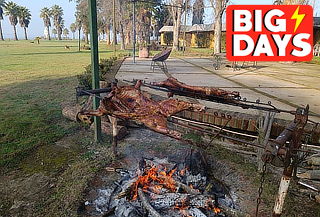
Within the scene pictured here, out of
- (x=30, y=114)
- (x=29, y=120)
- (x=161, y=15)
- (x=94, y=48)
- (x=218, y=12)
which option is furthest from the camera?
(x=161, y=15)

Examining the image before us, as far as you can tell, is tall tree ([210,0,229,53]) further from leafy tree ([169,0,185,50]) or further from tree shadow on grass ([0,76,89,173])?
tree shadow on grass ([0,76,89,173])

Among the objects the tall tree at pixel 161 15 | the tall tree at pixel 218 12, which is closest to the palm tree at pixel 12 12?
the tall tree at pixel 161 15

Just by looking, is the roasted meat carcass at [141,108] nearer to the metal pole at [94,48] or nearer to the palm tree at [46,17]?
the metal pole at [94,48]

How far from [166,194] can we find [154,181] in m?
0.36

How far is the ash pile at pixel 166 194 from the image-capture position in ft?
9.87

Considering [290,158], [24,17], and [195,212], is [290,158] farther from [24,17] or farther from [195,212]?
[24,17]

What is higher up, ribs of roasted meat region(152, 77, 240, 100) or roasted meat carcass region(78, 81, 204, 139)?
ribs of roasted meat region(152, 77, 240, 100)

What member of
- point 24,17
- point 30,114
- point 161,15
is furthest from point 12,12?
point 30,114

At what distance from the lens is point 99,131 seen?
17.2 ft

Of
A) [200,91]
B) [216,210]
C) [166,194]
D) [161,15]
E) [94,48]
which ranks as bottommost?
[216,210]

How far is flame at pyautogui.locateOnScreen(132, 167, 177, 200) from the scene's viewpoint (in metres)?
3.31

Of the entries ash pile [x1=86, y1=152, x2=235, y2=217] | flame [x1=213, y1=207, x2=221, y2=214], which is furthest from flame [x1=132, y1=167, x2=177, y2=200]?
flame [x1=213, y1=207, x2=221, y2=214]

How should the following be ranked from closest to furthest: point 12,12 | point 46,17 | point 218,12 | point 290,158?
point 290,158 → point 218,12 → point 12,12 → point 46,17

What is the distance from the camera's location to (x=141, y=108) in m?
3.06
